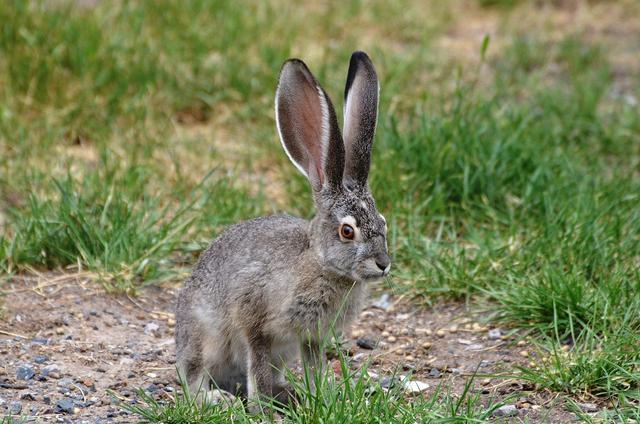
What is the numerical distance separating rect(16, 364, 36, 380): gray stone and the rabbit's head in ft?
4.55

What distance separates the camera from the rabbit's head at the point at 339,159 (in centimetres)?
468

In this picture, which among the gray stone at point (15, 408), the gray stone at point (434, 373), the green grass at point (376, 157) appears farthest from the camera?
the green grass at point (376, 157)

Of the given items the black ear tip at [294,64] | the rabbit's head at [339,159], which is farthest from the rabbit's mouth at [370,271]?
the black ear tip at [294,64]

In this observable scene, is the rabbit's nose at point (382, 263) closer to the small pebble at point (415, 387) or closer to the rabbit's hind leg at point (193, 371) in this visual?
the small pebble at point (415, 387)

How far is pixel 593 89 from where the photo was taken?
813cm

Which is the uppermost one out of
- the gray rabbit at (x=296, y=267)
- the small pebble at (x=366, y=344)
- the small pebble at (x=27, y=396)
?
the gray rabbit at (x=296, y=267)

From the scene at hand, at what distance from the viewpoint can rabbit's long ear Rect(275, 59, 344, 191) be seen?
15.7 ft

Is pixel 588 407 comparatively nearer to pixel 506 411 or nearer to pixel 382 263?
pixel 506 411

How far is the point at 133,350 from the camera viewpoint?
544 centimetres

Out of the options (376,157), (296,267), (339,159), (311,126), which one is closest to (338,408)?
(296,267)

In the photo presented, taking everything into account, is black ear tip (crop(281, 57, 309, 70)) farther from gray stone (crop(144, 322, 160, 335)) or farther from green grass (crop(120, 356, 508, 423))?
gray stone (crop(144, 322, 160, 335))

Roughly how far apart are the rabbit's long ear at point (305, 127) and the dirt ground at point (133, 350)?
911mm

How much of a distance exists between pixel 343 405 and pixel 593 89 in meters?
4.67

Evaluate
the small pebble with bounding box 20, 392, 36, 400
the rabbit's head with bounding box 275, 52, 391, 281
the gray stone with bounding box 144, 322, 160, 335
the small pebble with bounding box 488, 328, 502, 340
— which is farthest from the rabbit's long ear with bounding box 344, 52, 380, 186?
the small pebble with bounding box 20, 392, 36, 400
